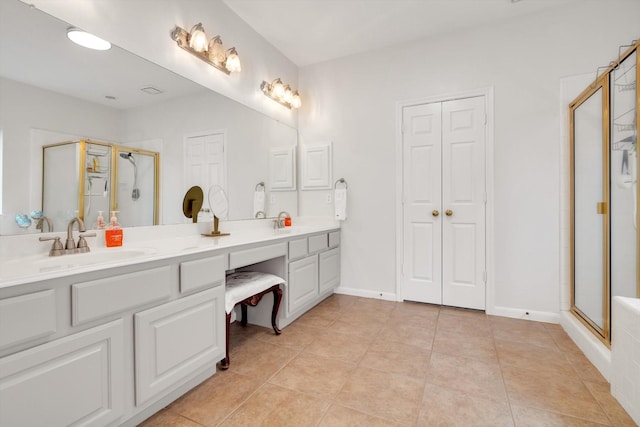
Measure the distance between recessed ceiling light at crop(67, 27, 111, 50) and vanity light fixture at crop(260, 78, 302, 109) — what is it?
58.2 inches

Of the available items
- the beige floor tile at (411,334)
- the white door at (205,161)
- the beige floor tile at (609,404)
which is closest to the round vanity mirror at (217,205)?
the white door at (205,161)

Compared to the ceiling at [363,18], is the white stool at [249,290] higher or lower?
lower

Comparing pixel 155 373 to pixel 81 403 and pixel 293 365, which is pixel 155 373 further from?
pixel 293 365

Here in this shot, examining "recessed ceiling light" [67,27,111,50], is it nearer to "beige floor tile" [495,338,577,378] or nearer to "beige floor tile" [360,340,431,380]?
"beige floor tile" [360,340,431,380]

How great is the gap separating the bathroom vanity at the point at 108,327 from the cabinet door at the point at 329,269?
1.10 m

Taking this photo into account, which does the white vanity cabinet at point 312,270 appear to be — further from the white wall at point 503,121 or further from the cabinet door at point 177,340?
the cabinet door at point 177,340

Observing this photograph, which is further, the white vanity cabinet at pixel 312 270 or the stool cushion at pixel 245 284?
the white vanity cabinet at pixel 312 270

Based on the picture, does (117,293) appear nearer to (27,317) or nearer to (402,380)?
(27,317)

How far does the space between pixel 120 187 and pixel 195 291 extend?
0.79 metres

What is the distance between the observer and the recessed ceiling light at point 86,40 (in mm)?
1527

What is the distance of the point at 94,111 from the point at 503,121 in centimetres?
301

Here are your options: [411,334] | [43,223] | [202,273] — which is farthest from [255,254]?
[411,334]

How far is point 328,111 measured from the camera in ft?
11.1

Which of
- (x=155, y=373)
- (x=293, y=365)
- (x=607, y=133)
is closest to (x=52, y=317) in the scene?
(x=155, y=373)
